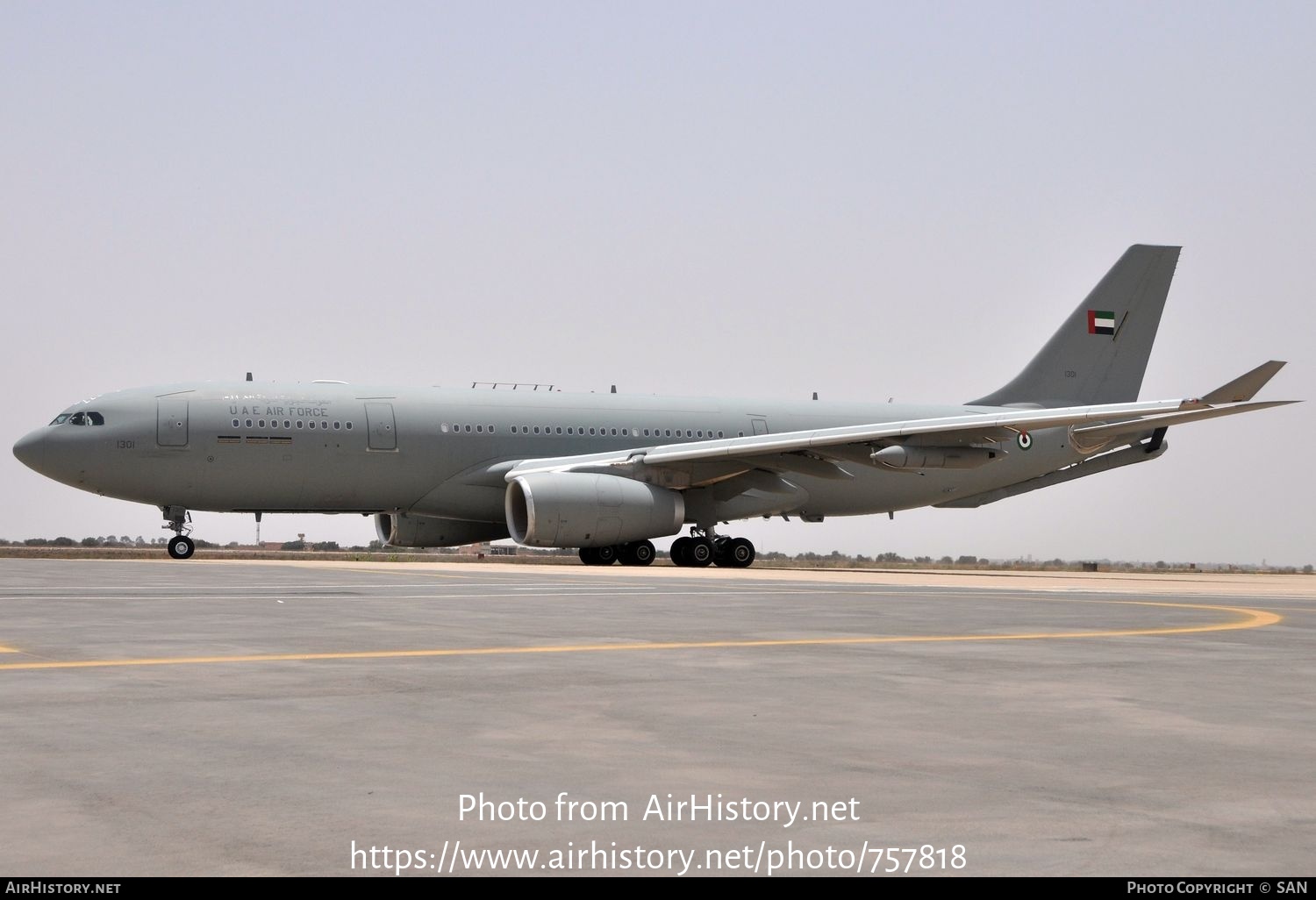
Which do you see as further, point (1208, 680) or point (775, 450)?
point (775, 450)

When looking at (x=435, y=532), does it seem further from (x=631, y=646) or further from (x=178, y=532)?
(x=631, y=646)

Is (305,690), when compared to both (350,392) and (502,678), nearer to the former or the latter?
(502,678)

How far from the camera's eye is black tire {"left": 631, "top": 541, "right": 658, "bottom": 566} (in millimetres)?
33406

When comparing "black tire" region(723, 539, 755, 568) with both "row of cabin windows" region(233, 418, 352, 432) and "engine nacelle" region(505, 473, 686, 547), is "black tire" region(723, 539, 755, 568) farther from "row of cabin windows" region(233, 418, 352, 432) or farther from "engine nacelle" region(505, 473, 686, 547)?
"row of cabin windows" region(233, 418, 352, 432)

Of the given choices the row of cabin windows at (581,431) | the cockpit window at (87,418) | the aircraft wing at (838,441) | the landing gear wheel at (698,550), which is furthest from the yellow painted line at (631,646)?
the cockpit window at (87,418)

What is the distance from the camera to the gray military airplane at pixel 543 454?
29891 mm

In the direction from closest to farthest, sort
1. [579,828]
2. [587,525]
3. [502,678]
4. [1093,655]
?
1. [579,828]
2. [502,678]
3. [1093,655]
4. [587,525]

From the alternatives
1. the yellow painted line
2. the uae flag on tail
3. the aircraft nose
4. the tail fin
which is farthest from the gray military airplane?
the yellow painted line

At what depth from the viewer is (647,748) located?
19.7 ft

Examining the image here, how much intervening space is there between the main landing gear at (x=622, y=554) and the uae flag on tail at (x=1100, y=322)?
14.2m

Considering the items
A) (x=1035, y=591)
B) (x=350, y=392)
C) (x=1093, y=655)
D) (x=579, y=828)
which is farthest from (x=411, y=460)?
(x=579, y=828)

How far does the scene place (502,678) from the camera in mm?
8523

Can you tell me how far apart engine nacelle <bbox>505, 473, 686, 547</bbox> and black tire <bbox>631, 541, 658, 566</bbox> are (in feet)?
7.13
